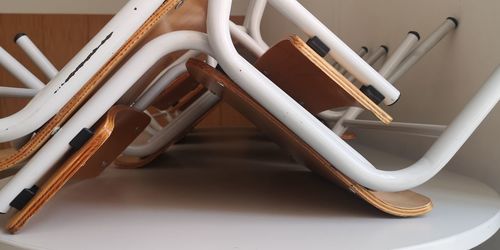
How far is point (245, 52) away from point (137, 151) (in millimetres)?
303

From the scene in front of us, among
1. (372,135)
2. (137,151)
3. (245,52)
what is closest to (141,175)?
(137,151)

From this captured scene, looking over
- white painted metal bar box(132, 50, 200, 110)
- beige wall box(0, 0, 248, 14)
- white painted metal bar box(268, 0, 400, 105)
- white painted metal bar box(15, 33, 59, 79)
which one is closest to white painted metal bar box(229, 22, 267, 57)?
white painted metal bar box(132, 50, 200, 110)

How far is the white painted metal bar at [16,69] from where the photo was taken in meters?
1.04

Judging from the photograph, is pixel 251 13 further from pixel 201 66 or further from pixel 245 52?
pixel 201 66

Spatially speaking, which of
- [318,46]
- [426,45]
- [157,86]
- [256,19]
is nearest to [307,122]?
[318,46]

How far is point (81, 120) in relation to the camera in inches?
20.3

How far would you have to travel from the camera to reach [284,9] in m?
0.55

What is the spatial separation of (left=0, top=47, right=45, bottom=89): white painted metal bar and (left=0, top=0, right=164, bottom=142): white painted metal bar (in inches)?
23.7

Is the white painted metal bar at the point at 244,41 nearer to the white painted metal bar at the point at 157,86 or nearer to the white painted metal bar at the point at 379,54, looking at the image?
the white painted metal bar at the point at 157,86

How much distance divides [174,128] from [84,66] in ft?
1.58

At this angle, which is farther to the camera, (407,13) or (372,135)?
(372,135)

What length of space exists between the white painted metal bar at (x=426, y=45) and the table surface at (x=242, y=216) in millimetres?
250

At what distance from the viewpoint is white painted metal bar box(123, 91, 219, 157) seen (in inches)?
37.5

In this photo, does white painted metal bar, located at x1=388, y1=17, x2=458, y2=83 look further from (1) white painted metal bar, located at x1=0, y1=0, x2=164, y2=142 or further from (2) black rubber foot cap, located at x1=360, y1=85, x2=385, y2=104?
(1) white painted metal bar, located at x1=0, y1=0, x2=164, y2=142
